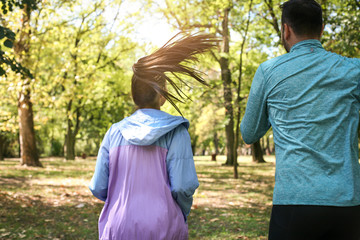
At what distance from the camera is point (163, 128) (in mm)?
2471

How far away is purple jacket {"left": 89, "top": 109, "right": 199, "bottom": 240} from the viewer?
2.40 meters

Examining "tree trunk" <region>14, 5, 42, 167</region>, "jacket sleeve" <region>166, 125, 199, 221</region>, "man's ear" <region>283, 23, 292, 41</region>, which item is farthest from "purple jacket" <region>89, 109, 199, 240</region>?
"tree trunk" <region>14, 5, 42, 167</region>

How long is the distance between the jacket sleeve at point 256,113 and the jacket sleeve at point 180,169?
0.43 meters

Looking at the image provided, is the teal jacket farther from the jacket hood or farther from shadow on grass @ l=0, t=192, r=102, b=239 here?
shadow on grass @ l=0, t=192, r=102, b=239

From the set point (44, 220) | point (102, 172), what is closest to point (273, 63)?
point (102, 172)

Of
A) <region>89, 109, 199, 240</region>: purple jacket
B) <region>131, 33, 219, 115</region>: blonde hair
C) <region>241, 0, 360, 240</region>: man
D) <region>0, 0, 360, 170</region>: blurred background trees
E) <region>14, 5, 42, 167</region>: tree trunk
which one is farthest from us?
<region>14, 5, 42, 167</region>: tree trunk

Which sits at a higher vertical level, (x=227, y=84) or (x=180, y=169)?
(x=227, y=84)

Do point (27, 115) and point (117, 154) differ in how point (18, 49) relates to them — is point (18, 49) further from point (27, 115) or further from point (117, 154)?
point (117, 154)

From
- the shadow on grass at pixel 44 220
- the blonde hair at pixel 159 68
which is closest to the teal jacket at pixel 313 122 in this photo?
the blonde hair at pixel 159 68

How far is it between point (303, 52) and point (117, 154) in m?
1.35

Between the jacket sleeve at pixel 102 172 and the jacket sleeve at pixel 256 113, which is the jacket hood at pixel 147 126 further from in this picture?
the jacket sleeve at pixel 256 113

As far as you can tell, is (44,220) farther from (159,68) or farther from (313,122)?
(313,122)

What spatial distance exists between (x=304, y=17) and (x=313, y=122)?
643mm

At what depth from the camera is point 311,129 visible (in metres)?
1.99
